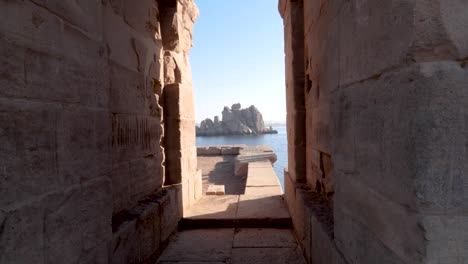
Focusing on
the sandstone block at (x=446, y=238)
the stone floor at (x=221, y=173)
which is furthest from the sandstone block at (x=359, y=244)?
the stone floor at (x=221, y=173)

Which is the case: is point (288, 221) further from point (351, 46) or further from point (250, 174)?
point (250, 174)

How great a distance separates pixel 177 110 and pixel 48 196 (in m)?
2.27

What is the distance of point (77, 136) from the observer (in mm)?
1485

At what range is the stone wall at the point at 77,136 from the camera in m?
1.10

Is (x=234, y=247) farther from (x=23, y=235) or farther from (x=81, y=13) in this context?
(x=81, y=13)

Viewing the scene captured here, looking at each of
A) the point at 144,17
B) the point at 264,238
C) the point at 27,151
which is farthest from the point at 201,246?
the point at 144,17

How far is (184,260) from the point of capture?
102 inches

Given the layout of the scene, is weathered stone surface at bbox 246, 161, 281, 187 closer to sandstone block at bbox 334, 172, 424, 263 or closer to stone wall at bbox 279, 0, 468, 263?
stone wall at bbox 279, 0, 468, 263

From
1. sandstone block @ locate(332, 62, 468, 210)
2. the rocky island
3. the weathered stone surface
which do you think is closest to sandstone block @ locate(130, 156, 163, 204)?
sandstone block @ locate(332, 62, 468, 210)

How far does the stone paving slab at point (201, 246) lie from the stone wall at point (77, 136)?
161mm

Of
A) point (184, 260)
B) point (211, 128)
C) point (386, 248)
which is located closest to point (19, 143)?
point (386, 248)

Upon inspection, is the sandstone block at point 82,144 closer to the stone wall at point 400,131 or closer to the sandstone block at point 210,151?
the stone wall at point 400,131

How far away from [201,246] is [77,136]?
1811 mm

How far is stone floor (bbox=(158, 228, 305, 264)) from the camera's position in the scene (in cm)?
257
